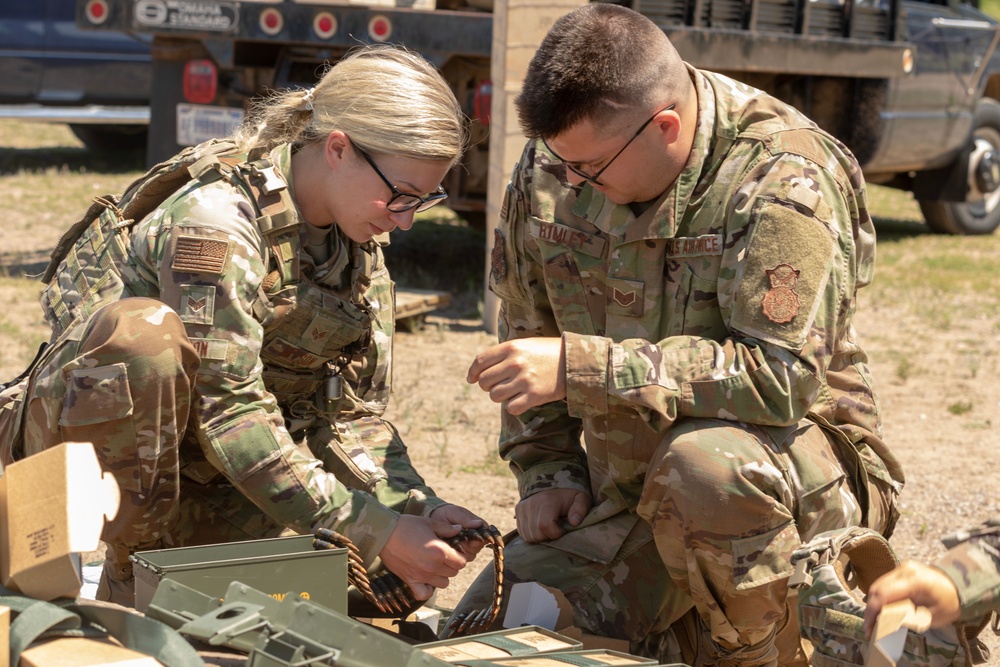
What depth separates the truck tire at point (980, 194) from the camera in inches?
383

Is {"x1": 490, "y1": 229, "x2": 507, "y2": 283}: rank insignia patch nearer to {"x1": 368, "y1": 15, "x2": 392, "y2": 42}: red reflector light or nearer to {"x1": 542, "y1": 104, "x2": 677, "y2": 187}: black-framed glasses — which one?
{"x1": 542, "y1": 104, "x2": 677, "y2": 187}: black-framed glasses

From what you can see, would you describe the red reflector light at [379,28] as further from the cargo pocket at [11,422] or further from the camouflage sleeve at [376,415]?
the cargo pocket at [11,422]

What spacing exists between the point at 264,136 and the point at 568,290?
0.82 m

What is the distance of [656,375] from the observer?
2615 mm

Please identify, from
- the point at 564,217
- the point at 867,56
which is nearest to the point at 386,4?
the point at 867,56

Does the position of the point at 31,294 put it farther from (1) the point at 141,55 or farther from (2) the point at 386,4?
(1) the point at 141,55

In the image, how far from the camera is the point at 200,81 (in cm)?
645

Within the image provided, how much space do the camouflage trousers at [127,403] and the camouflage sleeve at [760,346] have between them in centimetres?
83

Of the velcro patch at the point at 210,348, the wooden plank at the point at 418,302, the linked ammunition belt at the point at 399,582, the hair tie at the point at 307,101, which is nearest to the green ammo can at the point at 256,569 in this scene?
the linked ammunition belt at the point at 399,582

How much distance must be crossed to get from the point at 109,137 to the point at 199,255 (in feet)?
31.5

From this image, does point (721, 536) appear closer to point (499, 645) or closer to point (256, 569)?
point (499, 645)

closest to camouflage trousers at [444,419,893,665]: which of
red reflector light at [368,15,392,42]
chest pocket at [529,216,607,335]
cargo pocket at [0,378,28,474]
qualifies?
chest pocket at [529,216,607,335]

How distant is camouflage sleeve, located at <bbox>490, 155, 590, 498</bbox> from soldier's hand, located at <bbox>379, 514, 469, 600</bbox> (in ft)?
1.75

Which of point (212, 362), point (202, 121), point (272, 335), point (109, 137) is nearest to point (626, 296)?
point (272, 335)
